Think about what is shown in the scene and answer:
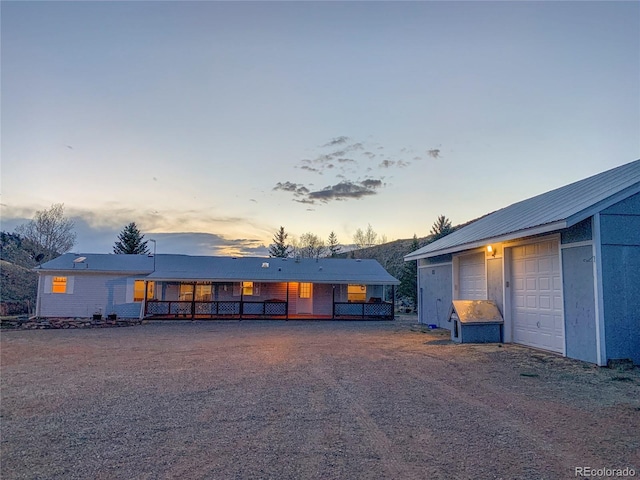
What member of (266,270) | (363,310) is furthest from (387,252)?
(266,270)

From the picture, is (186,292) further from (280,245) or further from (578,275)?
(280,245)

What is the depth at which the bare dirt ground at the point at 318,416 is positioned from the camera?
3533 mm

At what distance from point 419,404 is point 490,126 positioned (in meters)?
11.3

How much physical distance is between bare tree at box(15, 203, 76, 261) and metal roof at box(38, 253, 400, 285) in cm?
1475

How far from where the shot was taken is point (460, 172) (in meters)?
17.4

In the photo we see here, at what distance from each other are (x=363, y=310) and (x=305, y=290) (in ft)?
12.1

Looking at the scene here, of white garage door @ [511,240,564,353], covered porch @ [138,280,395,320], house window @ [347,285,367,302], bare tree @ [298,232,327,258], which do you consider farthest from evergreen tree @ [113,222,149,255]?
white garage door @ [511,240,564,353]

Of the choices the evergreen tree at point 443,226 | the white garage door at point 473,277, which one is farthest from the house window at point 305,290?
the evergreen tree at point 443,226

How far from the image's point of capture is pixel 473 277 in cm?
1364

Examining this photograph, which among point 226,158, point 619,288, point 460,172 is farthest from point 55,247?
point 619,288

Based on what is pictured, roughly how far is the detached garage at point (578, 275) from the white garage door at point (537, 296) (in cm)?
2

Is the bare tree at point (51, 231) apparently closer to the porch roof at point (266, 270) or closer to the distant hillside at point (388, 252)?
the porch roof at point (266, 270)

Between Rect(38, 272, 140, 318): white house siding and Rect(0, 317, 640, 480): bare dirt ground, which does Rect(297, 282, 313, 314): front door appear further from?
Rect(0, 317, 640, 480): bare dirt ground

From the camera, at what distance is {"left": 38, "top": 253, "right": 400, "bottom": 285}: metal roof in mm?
21688
